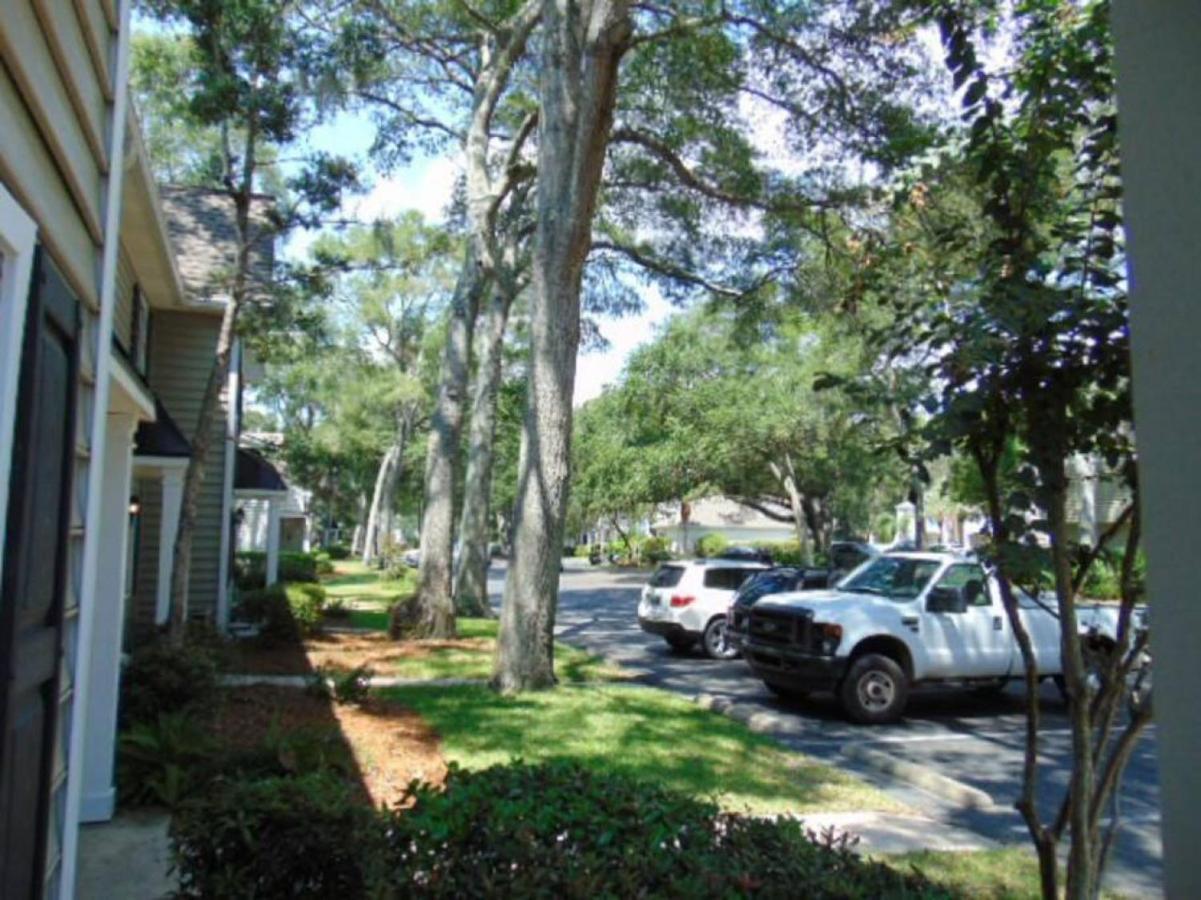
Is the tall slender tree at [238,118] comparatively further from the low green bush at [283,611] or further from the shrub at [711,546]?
the shrub at [711,546]

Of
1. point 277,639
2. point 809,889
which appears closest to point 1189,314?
point 809,889

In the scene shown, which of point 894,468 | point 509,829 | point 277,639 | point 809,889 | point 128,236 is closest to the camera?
point 809,889

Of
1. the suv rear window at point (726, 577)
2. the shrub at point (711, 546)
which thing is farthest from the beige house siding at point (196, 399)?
the shrub at point (711, 546)

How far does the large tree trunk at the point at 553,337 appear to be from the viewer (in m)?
11.8

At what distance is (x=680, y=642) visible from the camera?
18.2 metres

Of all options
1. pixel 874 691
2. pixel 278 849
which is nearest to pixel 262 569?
pixel 874 691

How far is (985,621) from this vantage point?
40.5ft

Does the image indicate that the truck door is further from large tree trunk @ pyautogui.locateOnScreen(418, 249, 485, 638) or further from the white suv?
large tree trunk @ pyautogui.locateOnScreen(418, 249, 485, 638)

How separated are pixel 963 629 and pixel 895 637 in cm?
97

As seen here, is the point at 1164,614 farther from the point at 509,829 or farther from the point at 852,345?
the point at 852,345

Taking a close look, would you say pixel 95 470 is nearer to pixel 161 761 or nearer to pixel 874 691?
pixel 161 761

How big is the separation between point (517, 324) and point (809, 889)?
35.5m

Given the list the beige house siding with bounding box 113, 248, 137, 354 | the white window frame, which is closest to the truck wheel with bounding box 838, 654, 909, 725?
the beige house siding with bounding box 113, 248, 137, 354

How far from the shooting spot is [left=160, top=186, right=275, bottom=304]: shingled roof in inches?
559
